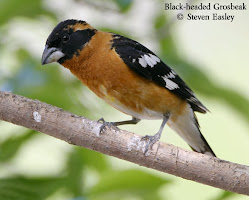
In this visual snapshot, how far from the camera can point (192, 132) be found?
3986mm

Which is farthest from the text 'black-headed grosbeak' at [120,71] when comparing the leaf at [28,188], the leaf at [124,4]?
the leaf at [28,188]

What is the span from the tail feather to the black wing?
0.14m

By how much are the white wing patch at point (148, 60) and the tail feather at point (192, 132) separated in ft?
1.73

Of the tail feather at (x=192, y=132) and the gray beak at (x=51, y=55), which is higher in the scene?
the gray beak at (x=51, y=55)

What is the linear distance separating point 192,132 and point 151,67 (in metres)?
A: 0.76

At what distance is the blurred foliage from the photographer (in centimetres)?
285

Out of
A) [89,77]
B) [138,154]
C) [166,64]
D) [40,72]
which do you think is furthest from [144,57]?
[138,154]

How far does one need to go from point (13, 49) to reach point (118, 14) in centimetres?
88

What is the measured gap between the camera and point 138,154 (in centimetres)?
283

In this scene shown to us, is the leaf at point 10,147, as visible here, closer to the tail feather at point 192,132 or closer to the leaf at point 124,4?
the leaf at point 124,4

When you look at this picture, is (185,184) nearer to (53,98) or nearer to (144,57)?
(144,57)

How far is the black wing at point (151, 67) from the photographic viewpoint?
3.51m

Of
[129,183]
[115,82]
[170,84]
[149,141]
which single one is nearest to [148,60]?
[170,84]

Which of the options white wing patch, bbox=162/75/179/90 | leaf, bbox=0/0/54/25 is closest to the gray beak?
leaf, bbox=0/0/54/25
